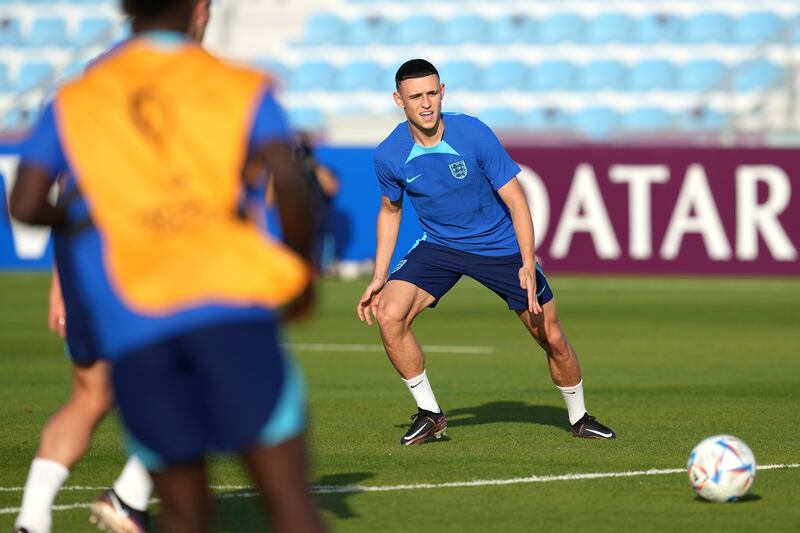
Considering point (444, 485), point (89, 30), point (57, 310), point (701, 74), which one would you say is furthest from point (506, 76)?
point (57, 310)

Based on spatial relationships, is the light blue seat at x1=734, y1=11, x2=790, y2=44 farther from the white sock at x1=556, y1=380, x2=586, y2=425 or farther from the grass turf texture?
the white sock at x1=556, y1=380, x2=586, y2=425

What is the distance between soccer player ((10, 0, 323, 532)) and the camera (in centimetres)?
376

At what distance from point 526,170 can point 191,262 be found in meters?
17.9

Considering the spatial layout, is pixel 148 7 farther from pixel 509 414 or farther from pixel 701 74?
pixel 701 74

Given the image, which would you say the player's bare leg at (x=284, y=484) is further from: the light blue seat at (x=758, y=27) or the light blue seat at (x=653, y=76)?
the light blue seat at (x=758, y=27)

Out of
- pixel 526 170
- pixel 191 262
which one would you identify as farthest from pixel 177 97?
pixel 526 170

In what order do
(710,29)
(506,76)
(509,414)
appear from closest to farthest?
(509,414)
(710,29)
(506,76)

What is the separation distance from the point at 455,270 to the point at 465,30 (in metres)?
19.7

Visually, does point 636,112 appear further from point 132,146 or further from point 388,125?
point 132,146

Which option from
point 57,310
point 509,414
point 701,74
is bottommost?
point 509,414

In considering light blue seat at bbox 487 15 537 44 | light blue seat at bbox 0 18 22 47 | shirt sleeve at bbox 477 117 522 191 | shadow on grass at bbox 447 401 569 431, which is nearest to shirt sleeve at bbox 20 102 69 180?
shirt sleeve at bbox 477 117 522 191

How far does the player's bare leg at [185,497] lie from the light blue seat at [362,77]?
24.0 m

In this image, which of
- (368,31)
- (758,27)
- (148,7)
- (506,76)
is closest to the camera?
(148,7)

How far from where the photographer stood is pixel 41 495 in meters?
5.72
